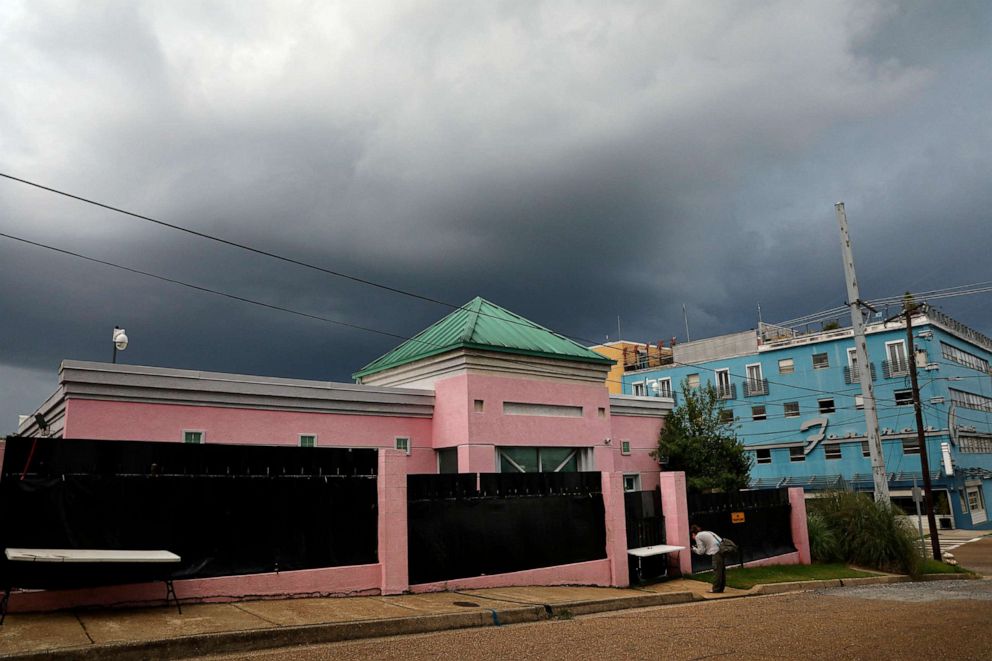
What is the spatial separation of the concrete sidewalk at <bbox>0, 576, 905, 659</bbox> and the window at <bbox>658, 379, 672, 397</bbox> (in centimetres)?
4582

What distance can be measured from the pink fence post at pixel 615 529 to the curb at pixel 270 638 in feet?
17.8

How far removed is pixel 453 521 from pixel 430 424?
839 centimetres

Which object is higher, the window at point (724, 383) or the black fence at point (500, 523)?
the window at point (724, 383)

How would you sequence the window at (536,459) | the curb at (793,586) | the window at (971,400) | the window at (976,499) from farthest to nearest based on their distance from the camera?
the window at (971,400) < the window at (976,499) < the window at (536,459) < the curb at (793,586)

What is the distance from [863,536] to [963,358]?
1456 inches

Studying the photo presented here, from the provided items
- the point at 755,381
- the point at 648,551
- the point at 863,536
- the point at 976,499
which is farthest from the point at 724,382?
the point at 648,551

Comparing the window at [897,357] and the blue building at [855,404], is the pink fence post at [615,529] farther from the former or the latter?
the window at [897,357]

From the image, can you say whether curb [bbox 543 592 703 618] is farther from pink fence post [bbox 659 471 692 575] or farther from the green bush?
the green bush

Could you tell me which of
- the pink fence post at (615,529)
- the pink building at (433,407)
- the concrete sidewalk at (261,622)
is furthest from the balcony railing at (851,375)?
the concrete sidewalk at (261,622)

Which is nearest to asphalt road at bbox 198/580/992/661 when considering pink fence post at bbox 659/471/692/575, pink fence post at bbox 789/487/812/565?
pink fence post at bbox 659/471/692/575

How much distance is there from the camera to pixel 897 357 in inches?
1881

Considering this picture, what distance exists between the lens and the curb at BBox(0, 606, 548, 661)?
781 centimetres

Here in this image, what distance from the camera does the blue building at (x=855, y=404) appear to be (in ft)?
155

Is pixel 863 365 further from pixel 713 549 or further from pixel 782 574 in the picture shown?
pixel 713 549
